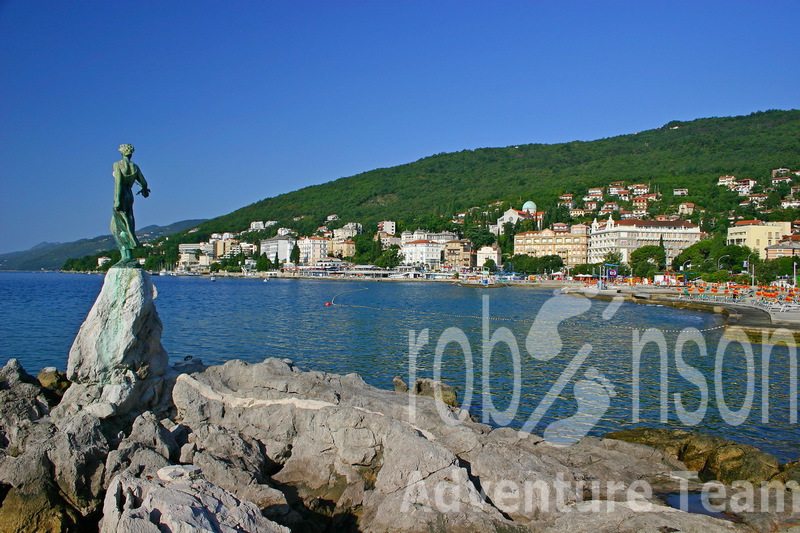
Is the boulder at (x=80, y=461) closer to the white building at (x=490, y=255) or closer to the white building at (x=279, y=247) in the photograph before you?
the white building at (x=490, y=255)

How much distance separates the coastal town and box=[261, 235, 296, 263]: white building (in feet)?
0.83

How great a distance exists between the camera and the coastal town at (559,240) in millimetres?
75625

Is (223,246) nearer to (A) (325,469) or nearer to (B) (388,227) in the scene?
(B) (388,227)

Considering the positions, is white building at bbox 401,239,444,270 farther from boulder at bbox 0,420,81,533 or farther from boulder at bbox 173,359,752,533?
boulder at bbox 0,420,81,533

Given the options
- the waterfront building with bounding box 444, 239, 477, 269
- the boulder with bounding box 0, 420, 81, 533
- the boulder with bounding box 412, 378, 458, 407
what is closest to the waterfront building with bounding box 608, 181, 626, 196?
the waterfront building with bounding box 444, 239, 477, 269

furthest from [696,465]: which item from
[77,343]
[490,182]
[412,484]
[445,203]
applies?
[490,182]

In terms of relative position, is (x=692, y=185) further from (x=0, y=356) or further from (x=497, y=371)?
(x=0, y=356)

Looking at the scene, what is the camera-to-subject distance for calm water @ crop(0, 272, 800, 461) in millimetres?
12523

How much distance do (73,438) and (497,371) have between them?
1166 centimetres

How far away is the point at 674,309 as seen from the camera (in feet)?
129

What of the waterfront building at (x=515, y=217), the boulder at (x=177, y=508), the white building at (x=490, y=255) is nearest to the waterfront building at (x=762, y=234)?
the white building at (x=490, y=255)

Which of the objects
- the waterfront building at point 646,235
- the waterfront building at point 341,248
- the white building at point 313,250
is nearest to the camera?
the waterfront building at point 646,235

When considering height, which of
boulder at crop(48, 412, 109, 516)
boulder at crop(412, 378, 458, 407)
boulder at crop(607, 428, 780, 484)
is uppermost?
boulder at crop(48, 412, 109, 516)

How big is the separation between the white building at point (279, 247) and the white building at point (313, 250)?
3.26 m
